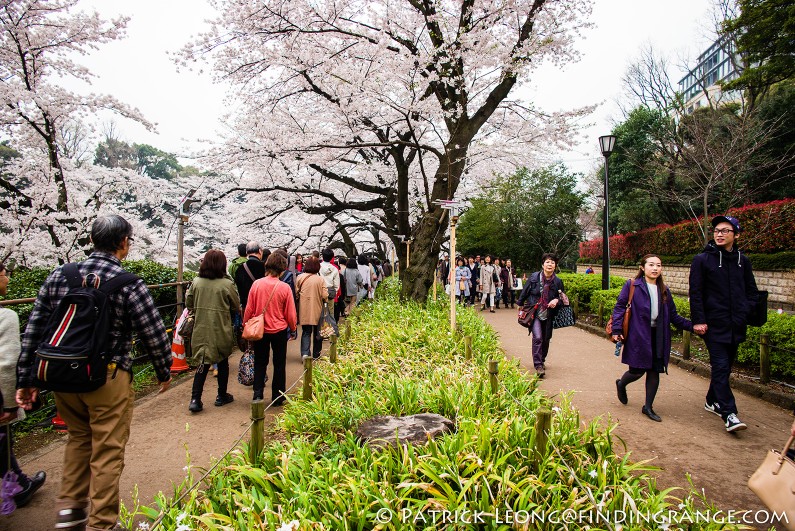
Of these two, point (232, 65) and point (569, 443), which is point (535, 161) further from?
point (569, 443)

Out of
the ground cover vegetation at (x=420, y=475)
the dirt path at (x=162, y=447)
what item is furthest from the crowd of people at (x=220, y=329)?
the ground cover vegetation at (x=420, y=475)

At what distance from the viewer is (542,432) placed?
110 inches

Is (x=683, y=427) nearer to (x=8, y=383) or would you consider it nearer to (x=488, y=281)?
(x=8, y=383)

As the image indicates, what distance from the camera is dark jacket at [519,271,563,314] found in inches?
246

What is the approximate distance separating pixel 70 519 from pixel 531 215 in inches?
811

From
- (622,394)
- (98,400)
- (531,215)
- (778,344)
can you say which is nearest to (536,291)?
(622,394)

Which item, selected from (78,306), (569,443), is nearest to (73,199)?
(78,306)

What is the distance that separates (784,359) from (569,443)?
402 cm

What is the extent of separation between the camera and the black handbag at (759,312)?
14.2ft

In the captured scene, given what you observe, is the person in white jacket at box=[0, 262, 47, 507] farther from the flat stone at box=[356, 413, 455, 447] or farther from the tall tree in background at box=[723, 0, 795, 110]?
the tall tree in background at box=[723, 0, 795, 110]

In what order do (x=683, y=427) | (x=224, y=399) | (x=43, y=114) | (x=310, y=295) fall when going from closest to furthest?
(x=683, y=427) → (x=224, y=399) → (x=310, y=295) → (x=43, y=114)

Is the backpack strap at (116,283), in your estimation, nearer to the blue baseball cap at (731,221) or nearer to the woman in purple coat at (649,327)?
the woman in purple coat at (649,327)

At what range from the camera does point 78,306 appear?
2467 mm

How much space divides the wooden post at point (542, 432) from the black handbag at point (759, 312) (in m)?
2.94
